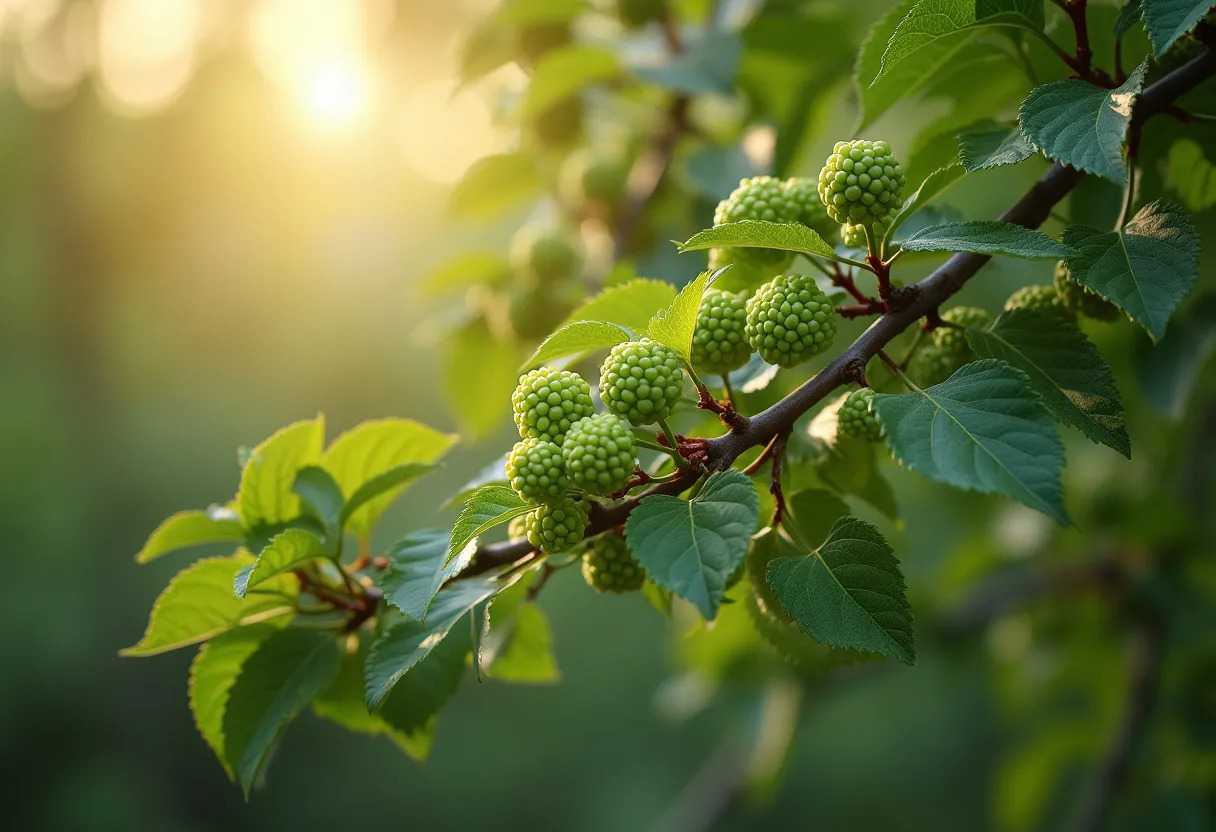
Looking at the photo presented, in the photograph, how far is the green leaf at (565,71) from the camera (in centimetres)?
130

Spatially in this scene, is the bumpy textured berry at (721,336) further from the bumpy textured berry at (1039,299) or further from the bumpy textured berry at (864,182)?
the bumpy textured berry at (1039,299)

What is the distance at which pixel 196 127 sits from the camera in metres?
6.99

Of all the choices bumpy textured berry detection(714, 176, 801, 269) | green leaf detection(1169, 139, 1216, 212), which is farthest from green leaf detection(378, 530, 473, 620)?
green leaf detection(1169, 139, 1216, 212)

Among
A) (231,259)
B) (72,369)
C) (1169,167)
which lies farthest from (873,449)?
(72,369)

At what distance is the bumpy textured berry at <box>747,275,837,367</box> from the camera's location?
67 centimetres

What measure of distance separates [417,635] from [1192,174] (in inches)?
32.2

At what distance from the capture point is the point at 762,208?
29.7 inches

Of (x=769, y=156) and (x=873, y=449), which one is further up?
(x=769, y=156)

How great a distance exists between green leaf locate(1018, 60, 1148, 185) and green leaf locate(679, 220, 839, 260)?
0.57 ft

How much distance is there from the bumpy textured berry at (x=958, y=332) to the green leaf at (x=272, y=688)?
2.04 ft

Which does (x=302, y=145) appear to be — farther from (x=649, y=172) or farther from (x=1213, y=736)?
(x=1213, y=736)

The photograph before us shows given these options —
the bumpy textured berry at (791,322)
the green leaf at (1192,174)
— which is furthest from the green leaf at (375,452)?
the green leaf at (1192,174)

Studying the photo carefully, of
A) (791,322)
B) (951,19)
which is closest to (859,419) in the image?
(791,322)

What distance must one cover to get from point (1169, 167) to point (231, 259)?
737 centimetres
